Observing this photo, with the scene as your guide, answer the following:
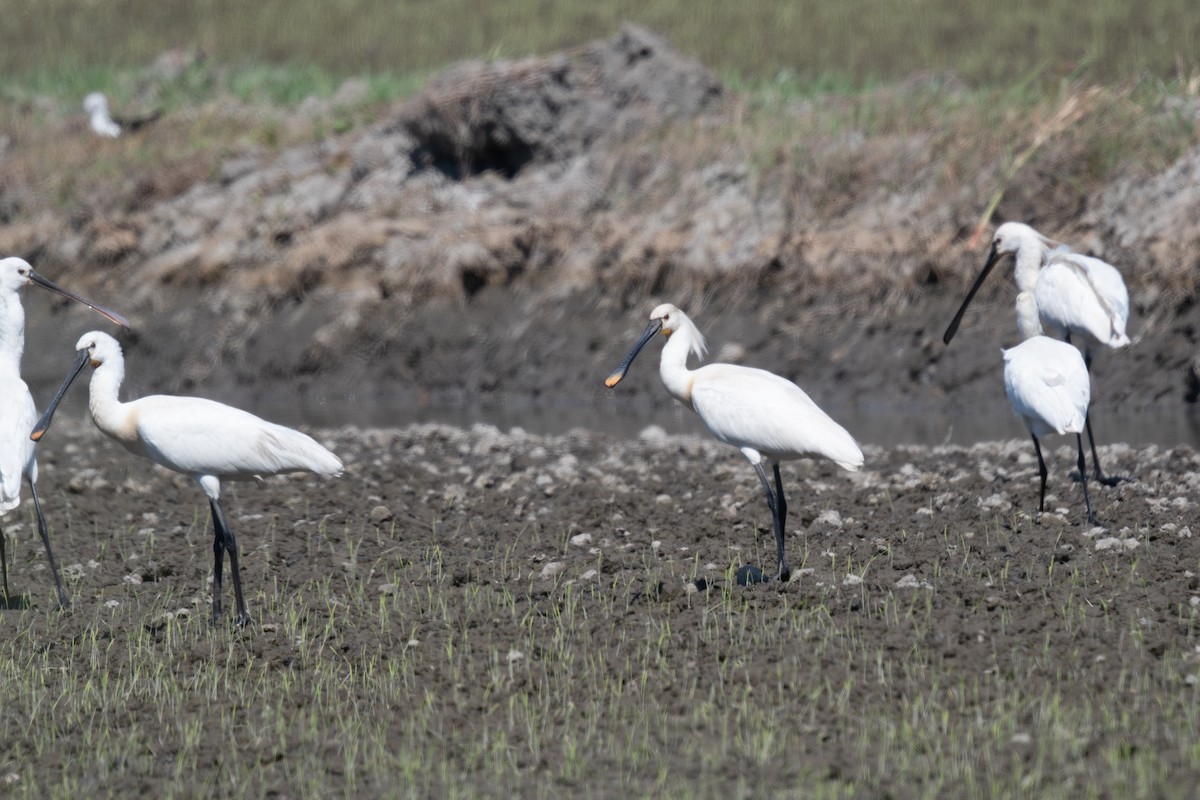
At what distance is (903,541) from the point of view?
9562 mm

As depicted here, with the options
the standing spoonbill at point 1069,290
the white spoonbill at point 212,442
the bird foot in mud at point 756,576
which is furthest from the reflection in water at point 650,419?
the white spoonbill at point 212,442

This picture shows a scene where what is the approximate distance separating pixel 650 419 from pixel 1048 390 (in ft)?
29.2

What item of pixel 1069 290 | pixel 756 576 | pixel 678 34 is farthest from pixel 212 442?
pixel 678 34

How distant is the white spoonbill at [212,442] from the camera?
8.71 metres

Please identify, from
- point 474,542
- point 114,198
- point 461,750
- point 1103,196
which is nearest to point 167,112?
point 114,198

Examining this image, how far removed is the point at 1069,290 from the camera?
12.3 m

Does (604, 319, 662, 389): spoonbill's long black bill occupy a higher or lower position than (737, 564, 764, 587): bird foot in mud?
higher

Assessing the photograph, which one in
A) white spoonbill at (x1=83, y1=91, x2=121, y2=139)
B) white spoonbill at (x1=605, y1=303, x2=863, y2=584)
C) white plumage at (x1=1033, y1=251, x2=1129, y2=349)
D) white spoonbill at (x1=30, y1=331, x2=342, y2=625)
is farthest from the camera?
white spoonbill at (x1=83, y1=91, x2=121, y2=139)

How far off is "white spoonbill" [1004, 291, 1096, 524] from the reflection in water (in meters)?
3.24

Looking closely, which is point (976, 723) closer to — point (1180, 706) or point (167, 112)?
point (1180, 706)

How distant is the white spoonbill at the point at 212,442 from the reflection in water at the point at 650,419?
6.82 metres

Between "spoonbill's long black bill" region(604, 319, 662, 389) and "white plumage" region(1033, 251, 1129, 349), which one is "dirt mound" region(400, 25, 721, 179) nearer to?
"white plumage" region(1033, 251, 1129, 349)

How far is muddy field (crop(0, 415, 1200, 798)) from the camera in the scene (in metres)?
6.08

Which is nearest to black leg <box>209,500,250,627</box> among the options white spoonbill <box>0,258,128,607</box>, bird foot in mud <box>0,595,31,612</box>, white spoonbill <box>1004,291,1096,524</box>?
white spoonbill <box>0,258,128,607</box>
